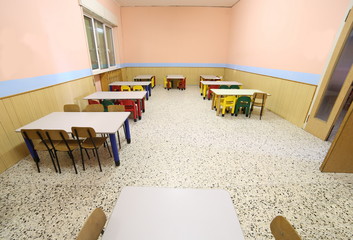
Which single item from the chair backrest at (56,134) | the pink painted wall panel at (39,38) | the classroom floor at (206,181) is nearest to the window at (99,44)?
the pink painted wall panel at (39,38)

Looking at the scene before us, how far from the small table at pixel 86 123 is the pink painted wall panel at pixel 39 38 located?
88cm

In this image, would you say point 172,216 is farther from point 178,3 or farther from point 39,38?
point 178,3

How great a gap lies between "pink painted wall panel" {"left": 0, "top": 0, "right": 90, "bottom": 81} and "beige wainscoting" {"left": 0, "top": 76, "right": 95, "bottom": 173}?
355 mm

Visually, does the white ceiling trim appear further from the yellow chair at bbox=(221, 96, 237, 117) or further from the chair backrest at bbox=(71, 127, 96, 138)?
the chair backrest at bbox=(71, 127, 96, 138)

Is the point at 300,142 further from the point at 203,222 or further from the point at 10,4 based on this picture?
the point at 10,4

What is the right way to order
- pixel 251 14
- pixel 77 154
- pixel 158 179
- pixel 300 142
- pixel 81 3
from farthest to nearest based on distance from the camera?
pixel 251 14
pixel 81 3
pixel 300 142
pixel 77 154
pixel 158 179

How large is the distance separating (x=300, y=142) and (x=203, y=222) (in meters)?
3.36

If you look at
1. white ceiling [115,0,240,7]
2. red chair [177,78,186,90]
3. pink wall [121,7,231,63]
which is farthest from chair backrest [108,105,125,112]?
white ceiling [115,0,240,7]

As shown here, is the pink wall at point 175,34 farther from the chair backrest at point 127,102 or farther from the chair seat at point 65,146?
the chair seat at point 65,146

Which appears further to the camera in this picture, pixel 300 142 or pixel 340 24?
pixel 300 142

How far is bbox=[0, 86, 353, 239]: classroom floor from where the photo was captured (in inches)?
→ 67.1

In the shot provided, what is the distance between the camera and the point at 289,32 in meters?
4.18

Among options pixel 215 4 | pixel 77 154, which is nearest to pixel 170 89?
pixel 215 4

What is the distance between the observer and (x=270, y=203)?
1.93 metres
